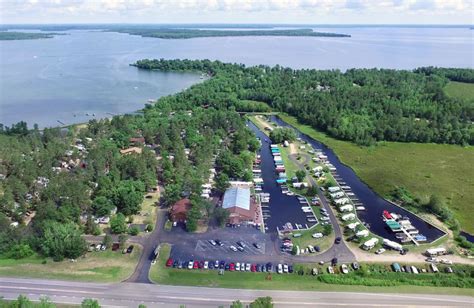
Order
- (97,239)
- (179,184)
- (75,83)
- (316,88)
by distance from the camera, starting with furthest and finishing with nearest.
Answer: (75,83), (316,88), (179,184), (97,239)

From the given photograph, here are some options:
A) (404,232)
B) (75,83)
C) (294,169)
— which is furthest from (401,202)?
(75,83)

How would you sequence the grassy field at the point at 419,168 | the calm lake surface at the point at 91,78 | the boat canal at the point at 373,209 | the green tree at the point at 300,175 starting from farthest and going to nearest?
the calm lake surface at the point at 91,78 < the green tree at the point at 300,175 < the grassy field at the point at 419,168 < the boat canal at the point at 373,209

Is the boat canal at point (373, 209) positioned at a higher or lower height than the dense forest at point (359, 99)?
lower

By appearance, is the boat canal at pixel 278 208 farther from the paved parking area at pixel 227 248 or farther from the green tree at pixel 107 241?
the green tree at pixel 107 241

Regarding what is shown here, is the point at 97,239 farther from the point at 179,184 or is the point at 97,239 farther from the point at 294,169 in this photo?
the point at 294,169

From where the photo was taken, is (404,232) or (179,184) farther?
(179,184)

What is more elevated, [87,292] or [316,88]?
[316,88]

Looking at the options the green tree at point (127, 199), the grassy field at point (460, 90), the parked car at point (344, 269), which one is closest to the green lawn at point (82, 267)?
the green tree at point (127, 199)
